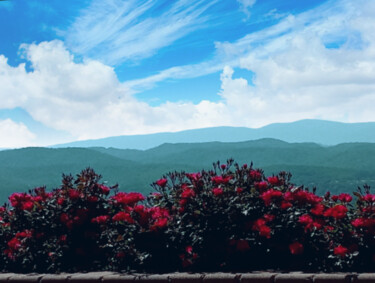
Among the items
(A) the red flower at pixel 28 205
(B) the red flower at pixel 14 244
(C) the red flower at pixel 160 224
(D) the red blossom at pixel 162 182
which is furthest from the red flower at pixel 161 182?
(B) the red flower at pixel 14 244

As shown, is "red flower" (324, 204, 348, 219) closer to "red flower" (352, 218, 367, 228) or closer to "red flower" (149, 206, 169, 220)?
"red flower" (352, 218, 367, 228)

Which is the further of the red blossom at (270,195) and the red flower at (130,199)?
the red flower at (130,199)

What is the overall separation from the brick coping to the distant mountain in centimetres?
10345

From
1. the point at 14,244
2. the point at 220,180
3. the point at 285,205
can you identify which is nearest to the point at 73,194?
the point at 14,244

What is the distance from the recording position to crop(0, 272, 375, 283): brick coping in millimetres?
3865

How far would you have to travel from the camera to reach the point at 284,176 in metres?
5.09

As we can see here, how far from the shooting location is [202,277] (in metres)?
4.13

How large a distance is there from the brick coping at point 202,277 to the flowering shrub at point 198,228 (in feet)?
0.87

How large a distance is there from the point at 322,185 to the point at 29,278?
356ft

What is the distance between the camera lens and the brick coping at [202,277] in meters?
3.87

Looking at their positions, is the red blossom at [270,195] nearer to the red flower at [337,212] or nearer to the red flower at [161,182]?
the red flower at [337,212]

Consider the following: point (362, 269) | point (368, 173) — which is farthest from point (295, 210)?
point (368, 173)

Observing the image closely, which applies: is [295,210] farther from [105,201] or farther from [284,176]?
[105,201]

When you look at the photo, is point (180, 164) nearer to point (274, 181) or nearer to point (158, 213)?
point (274, 181)
